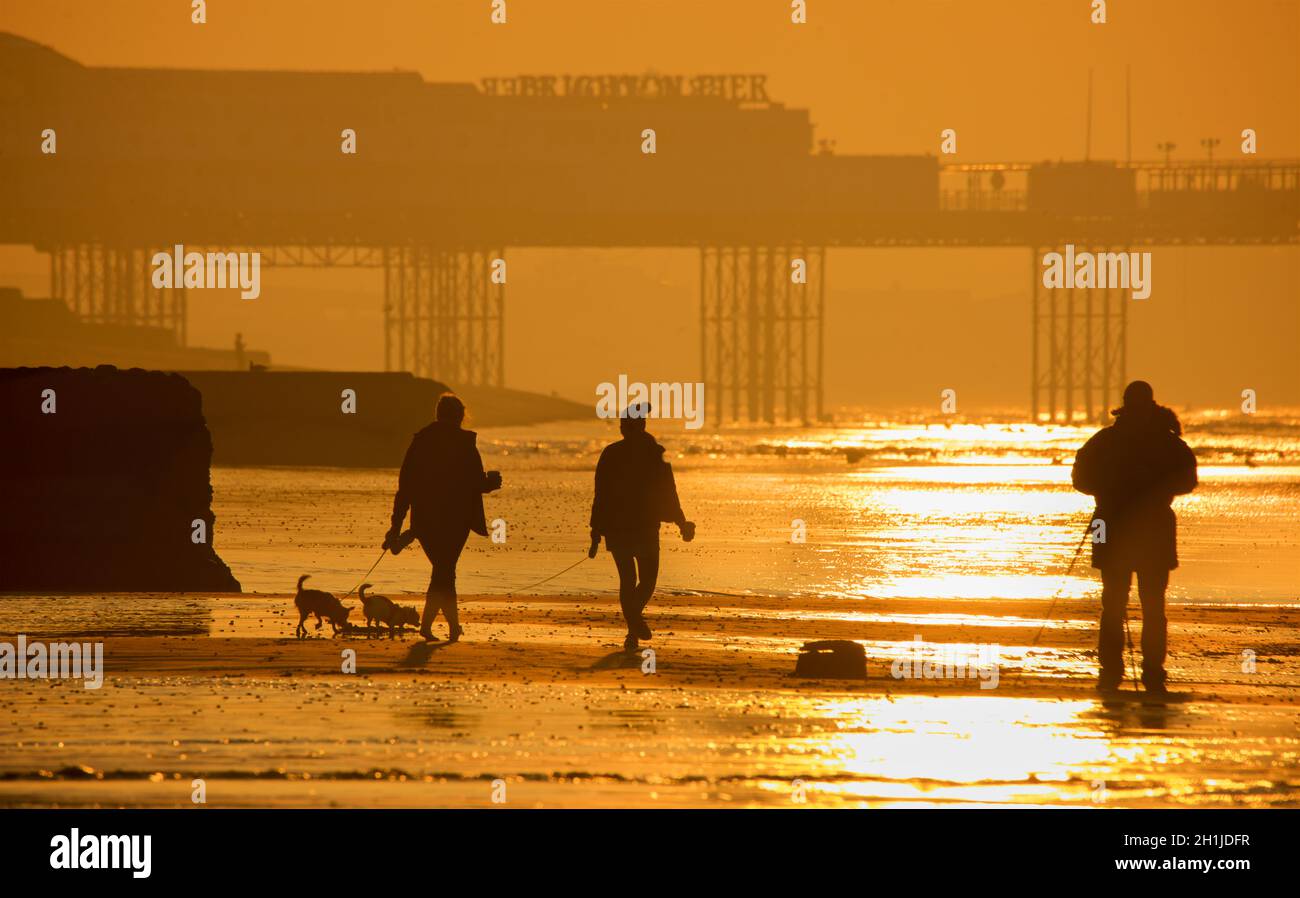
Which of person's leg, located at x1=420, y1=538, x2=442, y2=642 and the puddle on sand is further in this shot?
person's leg, located at x1=420, y1=538, x2=442, y2=642

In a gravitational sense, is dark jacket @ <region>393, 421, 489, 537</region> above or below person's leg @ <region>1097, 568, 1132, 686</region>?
above

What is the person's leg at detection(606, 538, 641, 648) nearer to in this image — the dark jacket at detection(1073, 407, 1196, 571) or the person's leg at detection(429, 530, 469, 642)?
the person's leg at detection(429, 530, 469, 642)

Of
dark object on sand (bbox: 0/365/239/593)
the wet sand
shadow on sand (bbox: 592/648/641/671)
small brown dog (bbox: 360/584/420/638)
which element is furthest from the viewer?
dark object on sand (bbox: 0/365/239/593)

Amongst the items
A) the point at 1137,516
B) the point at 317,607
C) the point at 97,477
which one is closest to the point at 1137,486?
the point at 1137,516

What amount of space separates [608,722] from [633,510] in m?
4.12

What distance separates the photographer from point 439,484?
14.5 meters

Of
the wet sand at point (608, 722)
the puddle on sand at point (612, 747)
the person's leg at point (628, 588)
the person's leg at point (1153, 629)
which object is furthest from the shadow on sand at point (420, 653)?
the person's leg at point (1153, 629)

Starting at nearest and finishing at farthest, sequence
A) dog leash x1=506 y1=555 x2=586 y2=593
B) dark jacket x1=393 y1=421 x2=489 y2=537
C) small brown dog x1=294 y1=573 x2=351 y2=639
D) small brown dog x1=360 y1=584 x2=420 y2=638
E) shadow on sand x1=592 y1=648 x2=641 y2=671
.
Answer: shadow on sand x1=592 y1=648 x2=641 y2=671
dark jacket x1=393 y1=421 x2=489 y2=537
small brown dog x1=294 y1=573 x2=351 y2=639
small brown dog x1=360 y1=584 x2=420 y2=638
dog leash x1=506 y1=555 x2=586 y2=593

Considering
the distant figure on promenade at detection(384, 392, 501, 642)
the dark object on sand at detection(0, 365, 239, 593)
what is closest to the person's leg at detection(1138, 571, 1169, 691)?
the distant figure on promenade at detection(384, 392, 501, 642)

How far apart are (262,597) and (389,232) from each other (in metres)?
105

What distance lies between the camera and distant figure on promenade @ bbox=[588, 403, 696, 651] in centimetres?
1454

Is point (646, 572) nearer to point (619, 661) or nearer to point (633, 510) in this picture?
point (633, 510)

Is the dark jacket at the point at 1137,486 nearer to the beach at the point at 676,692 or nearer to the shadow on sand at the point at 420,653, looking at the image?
the beach at the point at 676,692

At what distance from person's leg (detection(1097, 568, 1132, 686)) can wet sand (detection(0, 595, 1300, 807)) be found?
0.16 metres
